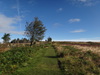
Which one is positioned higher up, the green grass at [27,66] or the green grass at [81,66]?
the green grass at [81,66]

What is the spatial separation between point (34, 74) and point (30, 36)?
2885 cm

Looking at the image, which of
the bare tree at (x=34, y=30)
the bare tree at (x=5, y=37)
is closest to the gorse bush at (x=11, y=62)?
the bare tree at (x=34, y=30)

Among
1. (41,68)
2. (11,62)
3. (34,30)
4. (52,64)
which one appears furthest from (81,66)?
(34,30)

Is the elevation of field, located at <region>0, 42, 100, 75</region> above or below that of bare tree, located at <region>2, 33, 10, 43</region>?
below

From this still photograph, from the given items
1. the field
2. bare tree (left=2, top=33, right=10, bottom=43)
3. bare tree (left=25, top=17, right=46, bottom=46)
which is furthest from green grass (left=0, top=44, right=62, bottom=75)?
bare tree (left=2, top=33, right=10, bottom=43)

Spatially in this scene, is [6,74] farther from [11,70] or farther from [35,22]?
[35,22]

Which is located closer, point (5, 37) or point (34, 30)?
point (34, 30)

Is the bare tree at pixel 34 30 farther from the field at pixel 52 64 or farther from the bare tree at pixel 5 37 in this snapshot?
the bare tree at pixel 5 37

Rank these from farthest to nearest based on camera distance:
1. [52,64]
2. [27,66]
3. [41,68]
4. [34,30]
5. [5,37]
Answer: [5,37] < [34,30] < [52,64] < [27,66] < [41,68]

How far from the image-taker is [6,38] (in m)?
58.0

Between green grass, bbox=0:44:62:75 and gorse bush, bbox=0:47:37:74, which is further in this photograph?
gorse bush, bbox=0:47:37:74

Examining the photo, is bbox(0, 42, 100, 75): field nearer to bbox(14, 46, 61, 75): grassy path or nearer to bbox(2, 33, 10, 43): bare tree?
bbox(14, 46, 61, 75): grassy path

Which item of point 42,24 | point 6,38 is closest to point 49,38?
point 6,38

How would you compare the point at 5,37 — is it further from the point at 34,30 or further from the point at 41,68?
the point at 41,68
